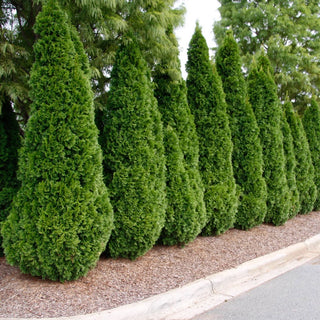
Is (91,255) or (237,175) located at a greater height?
(237,175)

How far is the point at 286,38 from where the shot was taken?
1658 centimetres

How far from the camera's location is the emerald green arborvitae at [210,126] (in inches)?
255

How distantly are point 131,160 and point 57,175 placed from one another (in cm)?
120

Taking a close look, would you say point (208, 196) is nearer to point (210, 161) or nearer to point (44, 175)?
point (210, 161)

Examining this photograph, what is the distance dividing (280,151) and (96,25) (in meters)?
5.62

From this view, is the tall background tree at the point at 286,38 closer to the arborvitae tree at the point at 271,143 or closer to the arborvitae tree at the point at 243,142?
the arborvitae tree at the point at 271,143

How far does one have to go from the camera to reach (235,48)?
7.41 m

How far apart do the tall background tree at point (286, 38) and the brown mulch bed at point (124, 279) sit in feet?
38.6

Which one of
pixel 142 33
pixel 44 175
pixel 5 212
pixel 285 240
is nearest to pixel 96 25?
pixel 142 33

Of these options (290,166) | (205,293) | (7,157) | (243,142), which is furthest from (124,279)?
(290,166)

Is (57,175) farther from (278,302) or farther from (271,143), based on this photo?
(271,143)

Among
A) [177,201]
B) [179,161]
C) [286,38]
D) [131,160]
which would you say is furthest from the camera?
[286,38]

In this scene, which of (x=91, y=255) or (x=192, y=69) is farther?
(x=192, y=69)

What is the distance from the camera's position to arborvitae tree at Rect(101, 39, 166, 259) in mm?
4680
